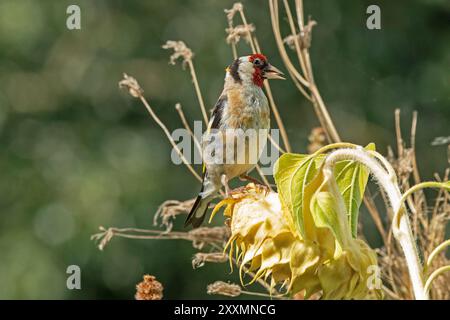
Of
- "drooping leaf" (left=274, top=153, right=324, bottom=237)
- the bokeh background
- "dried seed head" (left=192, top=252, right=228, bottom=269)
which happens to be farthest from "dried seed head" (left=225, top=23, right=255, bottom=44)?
the bokeh background

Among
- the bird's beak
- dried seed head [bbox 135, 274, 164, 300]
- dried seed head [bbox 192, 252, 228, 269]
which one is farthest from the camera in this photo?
the bird's beak

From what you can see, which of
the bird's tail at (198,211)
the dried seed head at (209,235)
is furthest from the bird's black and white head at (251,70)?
the dried seed head at (209,235)

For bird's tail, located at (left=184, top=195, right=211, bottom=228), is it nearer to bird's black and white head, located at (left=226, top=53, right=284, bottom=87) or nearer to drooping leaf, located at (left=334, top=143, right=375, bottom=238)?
bird's black and white head, located at (left=226, top=53, right=284, bottom=87)

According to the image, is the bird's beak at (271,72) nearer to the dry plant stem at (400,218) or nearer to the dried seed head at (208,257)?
the dried seed head at (208,257)

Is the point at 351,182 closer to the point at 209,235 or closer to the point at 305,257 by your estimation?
the point at 305,257

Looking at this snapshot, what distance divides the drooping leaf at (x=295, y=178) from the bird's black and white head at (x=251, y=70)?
1.03 meters

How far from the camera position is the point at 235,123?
79.3 inches

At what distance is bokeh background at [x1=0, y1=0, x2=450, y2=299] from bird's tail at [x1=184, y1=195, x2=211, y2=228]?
1669 millimetres

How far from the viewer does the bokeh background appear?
12.3 feet

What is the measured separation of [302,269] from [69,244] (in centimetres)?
282

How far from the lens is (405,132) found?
13.3 feet

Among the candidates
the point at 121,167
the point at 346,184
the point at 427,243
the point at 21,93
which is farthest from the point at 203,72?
the point at 346,184

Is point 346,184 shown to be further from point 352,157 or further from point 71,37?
point 71,37

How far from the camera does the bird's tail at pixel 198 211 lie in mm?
1961
